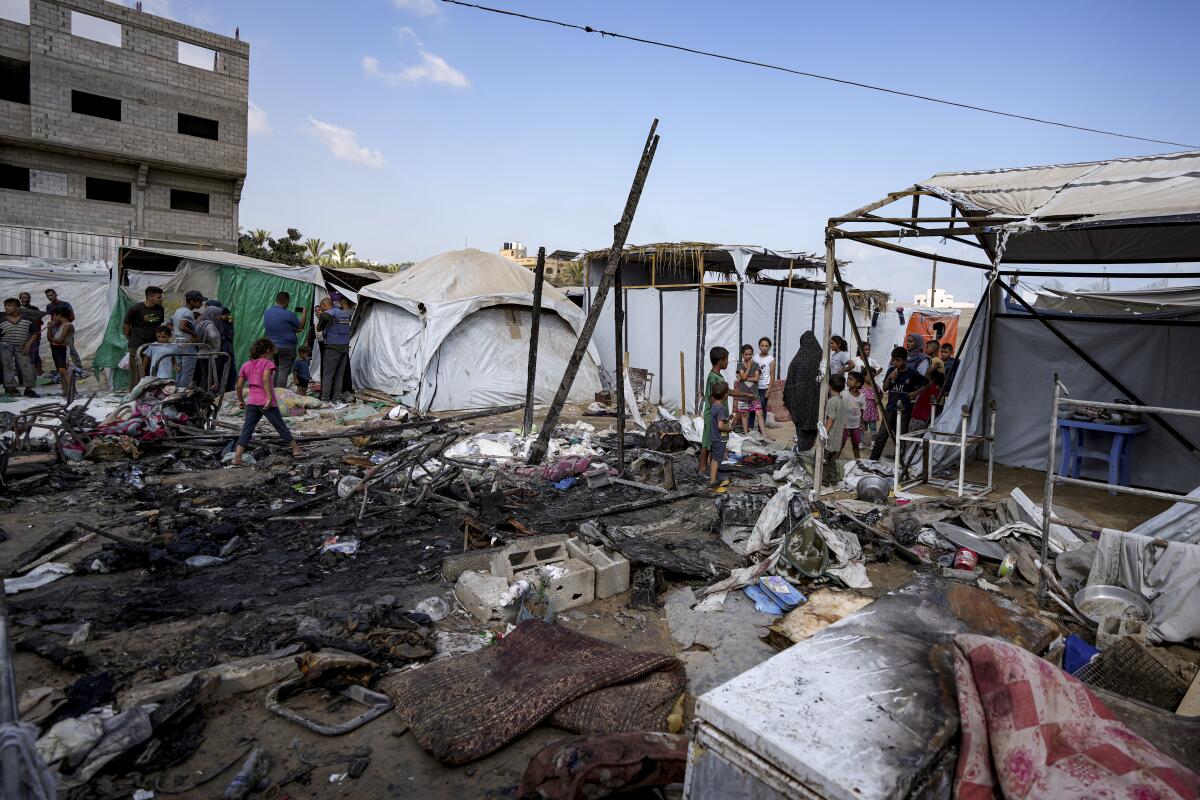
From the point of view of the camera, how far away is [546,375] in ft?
47.7

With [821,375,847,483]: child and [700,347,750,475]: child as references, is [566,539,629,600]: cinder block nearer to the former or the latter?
[700,347,750,475]: child

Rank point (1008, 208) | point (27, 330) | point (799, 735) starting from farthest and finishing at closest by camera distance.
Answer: point (27, 330) < point (1008, 208) < point (799, 735)

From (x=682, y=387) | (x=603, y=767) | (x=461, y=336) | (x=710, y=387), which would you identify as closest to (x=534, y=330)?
(x=710, y=387)

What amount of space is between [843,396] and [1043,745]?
6742mm

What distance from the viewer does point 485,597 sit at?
4.48m

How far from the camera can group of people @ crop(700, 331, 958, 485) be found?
7.87 m

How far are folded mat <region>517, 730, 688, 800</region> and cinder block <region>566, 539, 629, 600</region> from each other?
2199mm

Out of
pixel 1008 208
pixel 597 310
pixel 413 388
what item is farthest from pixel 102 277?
pixel 1008 208

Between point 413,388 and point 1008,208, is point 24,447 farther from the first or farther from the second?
point 1008,208

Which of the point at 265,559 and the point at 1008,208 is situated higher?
the point at 1008,208

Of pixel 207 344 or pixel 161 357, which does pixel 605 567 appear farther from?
pixel 207 344

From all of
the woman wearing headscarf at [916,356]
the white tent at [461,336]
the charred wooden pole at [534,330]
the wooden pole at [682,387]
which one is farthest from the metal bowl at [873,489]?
the white tent at [461,336]

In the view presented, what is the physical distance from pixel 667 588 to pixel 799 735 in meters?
3.29

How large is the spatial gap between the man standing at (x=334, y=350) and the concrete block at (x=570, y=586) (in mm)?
9938
